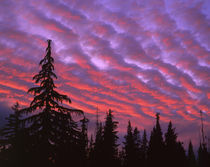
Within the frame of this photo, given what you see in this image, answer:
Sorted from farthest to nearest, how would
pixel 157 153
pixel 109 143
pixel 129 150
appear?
pixel 129 150, pixel 157 153, pixel 109 143

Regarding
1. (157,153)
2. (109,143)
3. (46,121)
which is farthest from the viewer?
(157,153)

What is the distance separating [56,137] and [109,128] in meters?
24.6

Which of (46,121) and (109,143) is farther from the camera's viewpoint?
(109,143)

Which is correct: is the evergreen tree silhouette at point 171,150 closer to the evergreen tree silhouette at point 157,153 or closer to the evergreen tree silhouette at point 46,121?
the evergreen tree silhouette at point 157,153

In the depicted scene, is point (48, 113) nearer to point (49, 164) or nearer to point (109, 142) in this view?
point (49, 164)

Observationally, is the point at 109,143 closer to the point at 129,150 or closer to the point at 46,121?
the point at 129,150

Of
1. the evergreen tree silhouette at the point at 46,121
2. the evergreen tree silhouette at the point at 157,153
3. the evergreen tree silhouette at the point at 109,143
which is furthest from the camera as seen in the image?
the evergreen tree silhouette at the point at 157,153

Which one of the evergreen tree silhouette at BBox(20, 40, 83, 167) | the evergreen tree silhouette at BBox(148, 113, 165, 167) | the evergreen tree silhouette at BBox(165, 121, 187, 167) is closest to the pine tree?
the evergreen tree silhouette at BBox(148, 113, 165, 167)

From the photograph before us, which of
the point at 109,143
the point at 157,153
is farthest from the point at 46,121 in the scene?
the point at 157,153

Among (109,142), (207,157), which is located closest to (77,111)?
(109,142)

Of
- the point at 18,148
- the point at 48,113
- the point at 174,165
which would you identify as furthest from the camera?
the point at 174,165

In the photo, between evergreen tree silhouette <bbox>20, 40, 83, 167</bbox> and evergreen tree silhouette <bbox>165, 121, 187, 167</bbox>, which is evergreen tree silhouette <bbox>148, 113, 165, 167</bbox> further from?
evergreen tree silhouette <bbox>20, 40, 83, 167</bbox>

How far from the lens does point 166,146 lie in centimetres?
4288

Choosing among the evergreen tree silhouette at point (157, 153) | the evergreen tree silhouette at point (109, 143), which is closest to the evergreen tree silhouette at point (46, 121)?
the evergreen tree silhouette at point (109, 143)
